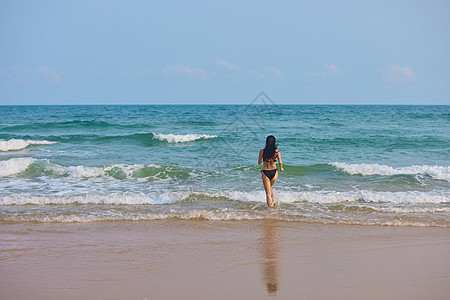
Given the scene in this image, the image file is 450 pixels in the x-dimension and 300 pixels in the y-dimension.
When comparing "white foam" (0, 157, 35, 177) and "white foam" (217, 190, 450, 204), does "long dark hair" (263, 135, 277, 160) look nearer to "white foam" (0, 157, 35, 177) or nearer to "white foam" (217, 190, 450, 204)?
"white foam" (217, 190, 450, 204)

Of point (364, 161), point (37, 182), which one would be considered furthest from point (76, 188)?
point (364, 161)

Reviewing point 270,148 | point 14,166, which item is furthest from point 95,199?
point 14,166

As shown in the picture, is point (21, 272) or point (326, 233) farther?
point (326, 233)

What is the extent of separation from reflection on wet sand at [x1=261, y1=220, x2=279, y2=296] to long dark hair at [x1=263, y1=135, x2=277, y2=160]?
1.42m

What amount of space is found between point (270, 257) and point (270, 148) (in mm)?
2800

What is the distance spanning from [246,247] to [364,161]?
9.61 metres

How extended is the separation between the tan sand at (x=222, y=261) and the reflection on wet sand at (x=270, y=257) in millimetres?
12

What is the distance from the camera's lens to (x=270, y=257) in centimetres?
470

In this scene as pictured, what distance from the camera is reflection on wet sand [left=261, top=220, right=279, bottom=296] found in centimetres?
390

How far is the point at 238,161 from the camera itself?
43.1 feet

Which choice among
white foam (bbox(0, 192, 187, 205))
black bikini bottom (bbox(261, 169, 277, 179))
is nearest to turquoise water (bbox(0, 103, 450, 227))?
white foam (bbox(0, 192, 187, 205))

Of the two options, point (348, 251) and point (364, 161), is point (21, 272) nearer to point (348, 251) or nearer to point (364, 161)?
point (348, 251)

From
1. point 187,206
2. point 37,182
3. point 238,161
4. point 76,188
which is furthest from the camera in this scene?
point 238,161

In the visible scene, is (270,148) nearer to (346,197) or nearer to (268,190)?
(268,190)
